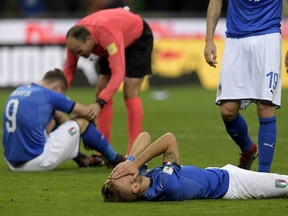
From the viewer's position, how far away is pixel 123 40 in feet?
35.0

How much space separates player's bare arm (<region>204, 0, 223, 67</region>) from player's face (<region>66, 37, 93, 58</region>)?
1835 mm

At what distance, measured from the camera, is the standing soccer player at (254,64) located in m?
8.55

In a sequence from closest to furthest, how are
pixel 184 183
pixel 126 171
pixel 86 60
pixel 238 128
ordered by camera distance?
1. pixel 126 171
2. pixel 184 183
3. pixel 238 128
4. pixel 86 60

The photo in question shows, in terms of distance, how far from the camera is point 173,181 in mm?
7484

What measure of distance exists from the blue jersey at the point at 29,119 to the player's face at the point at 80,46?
Answer: 720 millimetres

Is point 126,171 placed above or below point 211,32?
below

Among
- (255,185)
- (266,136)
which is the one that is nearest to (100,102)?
(266,136)

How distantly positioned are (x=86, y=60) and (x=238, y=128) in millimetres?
13128

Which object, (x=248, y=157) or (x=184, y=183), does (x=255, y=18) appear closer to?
(x=248, y=157)

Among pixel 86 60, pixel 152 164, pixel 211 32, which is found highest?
pixel 211 32

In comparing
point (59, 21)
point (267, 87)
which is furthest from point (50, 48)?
point (267, 87)

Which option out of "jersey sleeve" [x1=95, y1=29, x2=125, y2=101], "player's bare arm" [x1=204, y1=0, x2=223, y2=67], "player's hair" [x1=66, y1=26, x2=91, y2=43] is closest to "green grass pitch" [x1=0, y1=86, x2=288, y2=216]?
"jersey sleeve" [x1=95, y1=29, x2=125, y2=101]

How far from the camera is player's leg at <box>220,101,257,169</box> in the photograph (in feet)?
28.9

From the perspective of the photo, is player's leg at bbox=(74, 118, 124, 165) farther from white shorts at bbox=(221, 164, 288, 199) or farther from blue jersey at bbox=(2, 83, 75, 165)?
white shorts at bbox=(221, 164, 288, 199)
